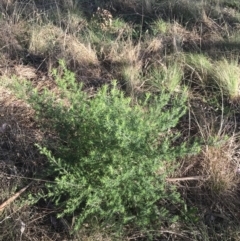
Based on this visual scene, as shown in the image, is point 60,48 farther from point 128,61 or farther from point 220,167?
point 220,167

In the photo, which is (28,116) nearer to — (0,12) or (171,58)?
(171,58)

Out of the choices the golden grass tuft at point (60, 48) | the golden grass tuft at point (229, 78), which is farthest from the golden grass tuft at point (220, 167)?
the golden grass tuft at point (60, 48)

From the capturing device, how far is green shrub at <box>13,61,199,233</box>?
279 centimetres

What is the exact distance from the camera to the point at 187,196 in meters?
3.34

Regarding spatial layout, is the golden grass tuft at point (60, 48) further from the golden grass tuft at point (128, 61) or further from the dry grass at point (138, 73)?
the golden grass tuft at point (128, 61)

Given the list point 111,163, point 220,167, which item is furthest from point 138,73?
point 111,163

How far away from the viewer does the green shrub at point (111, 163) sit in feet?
9.14

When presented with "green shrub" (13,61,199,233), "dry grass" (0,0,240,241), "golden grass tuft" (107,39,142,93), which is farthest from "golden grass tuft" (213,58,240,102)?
"green shrub" (13,61,199,233)

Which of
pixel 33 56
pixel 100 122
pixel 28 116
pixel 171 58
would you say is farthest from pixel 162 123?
pixel 33 56

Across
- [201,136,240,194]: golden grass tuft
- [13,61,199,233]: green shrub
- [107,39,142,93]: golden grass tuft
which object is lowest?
[201,136,240,194]: golden grass tuft

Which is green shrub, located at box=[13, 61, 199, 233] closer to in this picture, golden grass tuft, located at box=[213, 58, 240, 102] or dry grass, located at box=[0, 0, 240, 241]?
dry grass, located at box=[0, 0, 240, 241]

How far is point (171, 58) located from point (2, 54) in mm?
1635

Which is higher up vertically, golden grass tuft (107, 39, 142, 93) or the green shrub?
the green shrub

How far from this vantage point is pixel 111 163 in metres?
2.87
